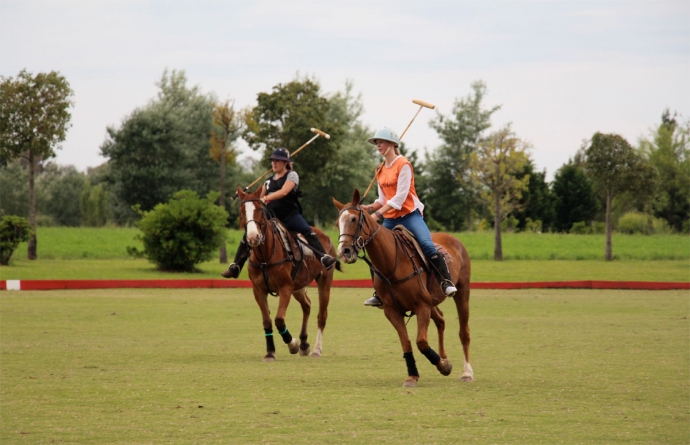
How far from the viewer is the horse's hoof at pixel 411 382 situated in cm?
884

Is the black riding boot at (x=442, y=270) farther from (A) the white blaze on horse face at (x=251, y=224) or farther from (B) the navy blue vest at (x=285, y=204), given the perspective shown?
(B) the navy blue vest at (x=285, y=204)

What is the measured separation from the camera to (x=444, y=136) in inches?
2591

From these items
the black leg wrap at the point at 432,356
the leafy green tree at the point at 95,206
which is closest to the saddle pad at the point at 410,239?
the black leg wrap at the point at 432,356

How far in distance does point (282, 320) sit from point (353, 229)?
3224 millimetres

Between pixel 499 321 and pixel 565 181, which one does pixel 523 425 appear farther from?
pixel 565 181

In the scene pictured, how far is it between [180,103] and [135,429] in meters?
55.9

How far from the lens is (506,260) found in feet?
123

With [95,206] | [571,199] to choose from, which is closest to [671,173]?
[571,199]

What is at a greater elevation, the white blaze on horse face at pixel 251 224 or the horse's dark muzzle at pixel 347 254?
the white blaze on horse face at pixel 251 224

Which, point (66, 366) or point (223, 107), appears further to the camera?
point (223, 107)

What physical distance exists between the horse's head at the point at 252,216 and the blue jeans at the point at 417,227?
77.7 inches

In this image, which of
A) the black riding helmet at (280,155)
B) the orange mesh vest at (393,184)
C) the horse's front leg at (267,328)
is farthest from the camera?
the black riding helmet at (280,155)

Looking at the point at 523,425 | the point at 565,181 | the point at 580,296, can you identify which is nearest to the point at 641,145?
the point at 565,181

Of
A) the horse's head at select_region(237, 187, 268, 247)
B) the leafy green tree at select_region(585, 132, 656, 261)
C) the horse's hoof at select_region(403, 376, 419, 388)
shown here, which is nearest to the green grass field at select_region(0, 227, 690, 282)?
the leafy green tree at select_region(585, 132, 656, 261)
